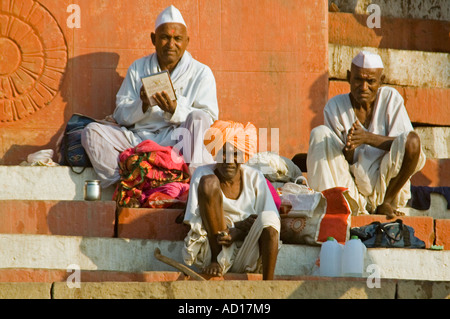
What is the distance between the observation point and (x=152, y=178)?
947cm

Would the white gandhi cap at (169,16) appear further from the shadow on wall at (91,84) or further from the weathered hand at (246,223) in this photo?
the weathered hand at (246,223)

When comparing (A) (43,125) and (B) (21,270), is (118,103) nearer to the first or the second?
(A) (43,125)

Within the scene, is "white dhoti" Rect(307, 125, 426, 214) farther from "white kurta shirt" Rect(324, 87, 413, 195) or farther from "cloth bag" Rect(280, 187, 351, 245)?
"cloth bag" Rect(280, 187, 351, 245)

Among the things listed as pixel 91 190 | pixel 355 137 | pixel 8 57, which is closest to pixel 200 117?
pixel 91 190

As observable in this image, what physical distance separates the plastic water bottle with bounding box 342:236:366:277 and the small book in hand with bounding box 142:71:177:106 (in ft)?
7.90

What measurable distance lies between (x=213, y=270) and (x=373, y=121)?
2.77m

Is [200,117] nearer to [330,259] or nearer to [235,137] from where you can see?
[235,137]

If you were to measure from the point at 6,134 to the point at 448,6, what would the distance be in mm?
5826

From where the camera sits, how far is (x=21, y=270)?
7.91 m

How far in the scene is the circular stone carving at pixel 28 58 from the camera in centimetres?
1100

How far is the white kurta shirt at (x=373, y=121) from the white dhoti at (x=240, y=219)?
156 cm

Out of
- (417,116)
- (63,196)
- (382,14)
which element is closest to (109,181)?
(63,196)

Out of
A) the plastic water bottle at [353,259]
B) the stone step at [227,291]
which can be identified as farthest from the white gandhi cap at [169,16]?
the stone step at [227,291]

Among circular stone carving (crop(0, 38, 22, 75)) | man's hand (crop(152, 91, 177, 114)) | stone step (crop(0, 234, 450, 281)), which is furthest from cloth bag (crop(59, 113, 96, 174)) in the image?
stone step (crop(0, 234, 450, 281))
